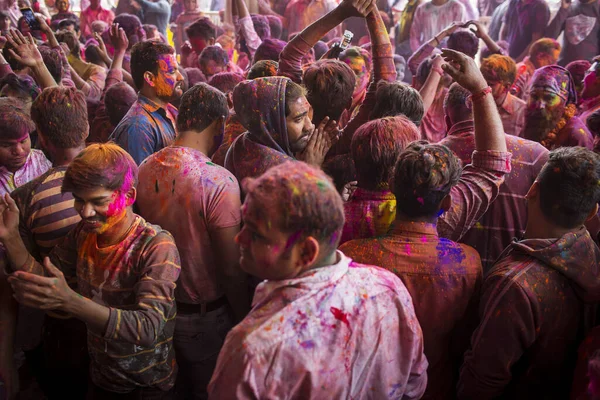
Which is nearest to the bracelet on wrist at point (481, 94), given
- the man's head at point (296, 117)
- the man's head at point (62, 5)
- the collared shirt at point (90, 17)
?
the man's head at point (296, 117)

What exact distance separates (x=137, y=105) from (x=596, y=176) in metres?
2.56

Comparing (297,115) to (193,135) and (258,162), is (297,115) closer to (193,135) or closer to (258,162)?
(258,162)

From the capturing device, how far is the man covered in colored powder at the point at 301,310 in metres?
1.22

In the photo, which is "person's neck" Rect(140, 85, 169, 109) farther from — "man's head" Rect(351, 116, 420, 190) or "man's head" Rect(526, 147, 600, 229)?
"man's head" Rect(526, 147, 600, 229)

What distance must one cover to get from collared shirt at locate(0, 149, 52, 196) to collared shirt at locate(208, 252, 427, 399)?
80.8 inches

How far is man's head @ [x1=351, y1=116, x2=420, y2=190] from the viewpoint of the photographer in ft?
6.70

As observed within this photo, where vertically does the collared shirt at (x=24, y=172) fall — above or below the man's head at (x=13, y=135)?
below

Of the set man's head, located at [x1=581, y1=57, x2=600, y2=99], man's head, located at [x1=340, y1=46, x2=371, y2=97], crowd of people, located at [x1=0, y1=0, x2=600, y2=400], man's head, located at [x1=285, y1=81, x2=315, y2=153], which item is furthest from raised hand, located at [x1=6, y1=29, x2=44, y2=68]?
man's head, located at [x1=581, y1=57, x2=600, y2=99]

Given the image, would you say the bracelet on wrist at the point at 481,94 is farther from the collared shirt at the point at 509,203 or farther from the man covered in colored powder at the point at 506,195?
the collared shirt at the point at 509,203

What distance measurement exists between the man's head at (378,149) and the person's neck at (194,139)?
76 cm

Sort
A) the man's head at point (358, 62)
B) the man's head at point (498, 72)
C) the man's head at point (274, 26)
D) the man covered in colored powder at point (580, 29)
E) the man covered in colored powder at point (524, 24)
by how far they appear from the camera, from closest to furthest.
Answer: the man's head at point (498, 72) → the man's head at point (358, 62) → the man covered in colored powder at point (580, 29) → the man covered in colored powder at point (524, 24) → the man's head at point (274, 26)

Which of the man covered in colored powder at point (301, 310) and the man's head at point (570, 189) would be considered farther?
the man's head at point (570, 189)

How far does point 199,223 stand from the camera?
2.15m

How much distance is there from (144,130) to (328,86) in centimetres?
117
